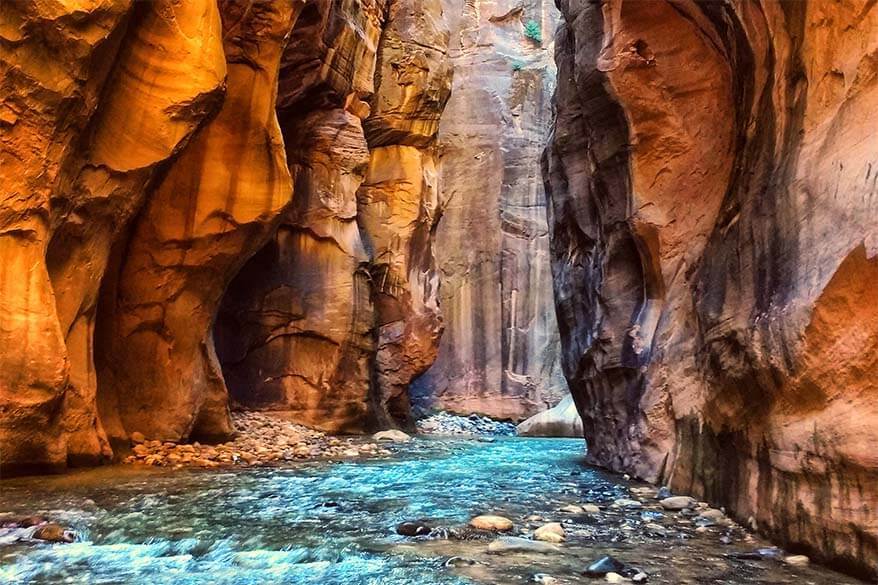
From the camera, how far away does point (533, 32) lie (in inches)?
1385

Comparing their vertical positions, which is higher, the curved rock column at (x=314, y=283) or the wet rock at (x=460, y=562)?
the curved rock column at (x=314, y=283)

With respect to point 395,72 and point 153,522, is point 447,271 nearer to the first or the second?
point 395,72

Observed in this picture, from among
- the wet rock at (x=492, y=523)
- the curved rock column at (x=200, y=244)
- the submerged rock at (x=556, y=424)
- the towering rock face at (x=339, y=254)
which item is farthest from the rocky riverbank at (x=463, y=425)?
the wet rock at (x=492, y=523)

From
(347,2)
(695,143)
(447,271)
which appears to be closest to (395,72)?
(347,2)

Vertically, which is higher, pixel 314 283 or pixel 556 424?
pixel 314 283

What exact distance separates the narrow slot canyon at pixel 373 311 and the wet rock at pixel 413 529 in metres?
0.05

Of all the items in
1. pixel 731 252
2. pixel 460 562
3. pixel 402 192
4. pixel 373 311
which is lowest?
pixel 460 562

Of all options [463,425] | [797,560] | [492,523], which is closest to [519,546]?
[492,523]

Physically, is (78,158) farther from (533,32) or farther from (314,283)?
(533,32)

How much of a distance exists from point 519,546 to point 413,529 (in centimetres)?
90

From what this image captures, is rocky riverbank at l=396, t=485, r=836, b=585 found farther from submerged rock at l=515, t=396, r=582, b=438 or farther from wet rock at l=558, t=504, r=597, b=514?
submerged rock at l=515, t=396, r=582, b=438

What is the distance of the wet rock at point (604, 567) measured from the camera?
398 centimetres

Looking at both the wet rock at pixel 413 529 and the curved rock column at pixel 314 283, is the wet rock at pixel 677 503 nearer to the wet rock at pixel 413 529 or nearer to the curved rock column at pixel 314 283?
the wet rock at pixel 413 529

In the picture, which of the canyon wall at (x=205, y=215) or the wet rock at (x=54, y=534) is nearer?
the wet rock at (x=54, y=534)
